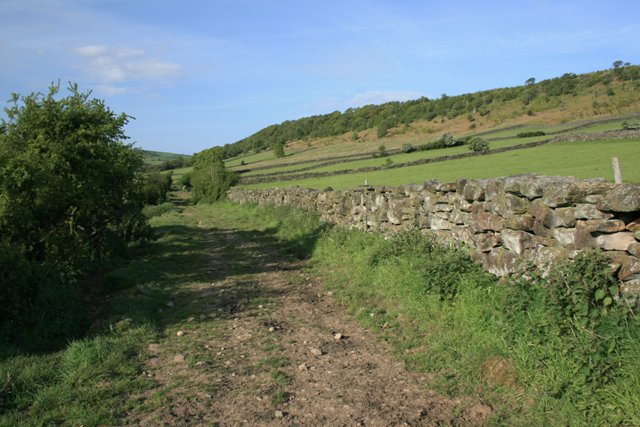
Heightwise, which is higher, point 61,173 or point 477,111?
point 477,111

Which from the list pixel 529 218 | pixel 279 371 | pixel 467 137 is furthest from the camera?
pixel 467 137

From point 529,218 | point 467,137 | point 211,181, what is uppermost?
point 467,137

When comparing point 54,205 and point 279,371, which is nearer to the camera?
point 279,371

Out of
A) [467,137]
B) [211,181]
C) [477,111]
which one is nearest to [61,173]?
[211,181]

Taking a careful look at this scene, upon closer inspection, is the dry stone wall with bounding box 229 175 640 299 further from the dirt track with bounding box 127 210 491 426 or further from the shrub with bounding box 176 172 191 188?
the shrub with bounding box 176 172 191 188

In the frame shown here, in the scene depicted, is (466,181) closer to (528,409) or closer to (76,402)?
(528,409)

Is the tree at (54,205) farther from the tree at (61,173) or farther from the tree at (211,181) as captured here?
the tree at (211,181)

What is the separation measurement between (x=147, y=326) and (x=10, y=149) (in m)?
5.58

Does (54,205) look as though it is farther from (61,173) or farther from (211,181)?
(211,181)

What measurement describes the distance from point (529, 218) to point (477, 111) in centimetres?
7044

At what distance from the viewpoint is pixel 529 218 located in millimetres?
5941

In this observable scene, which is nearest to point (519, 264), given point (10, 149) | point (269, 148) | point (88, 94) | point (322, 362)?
point (322, 362)

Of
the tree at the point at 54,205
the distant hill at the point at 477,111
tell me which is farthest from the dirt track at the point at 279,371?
the distant hill at the point at 477,111

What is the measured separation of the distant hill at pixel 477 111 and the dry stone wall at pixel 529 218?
41.8m
